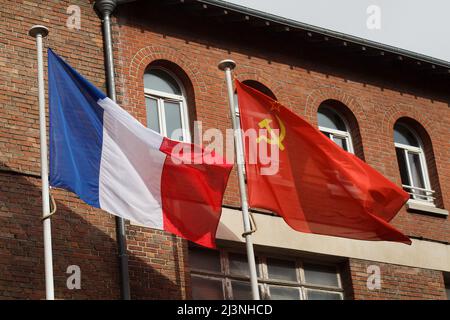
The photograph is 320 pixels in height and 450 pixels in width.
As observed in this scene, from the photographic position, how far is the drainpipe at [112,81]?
773 inches

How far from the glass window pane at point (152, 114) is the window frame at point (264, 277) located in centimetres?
251

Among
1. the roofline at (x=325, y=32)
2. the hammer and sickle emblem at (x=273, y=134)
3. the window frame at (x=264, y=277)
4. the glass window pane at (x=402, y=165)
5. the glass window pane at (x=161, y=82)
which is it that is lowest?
the window frame at (x=264, y=277)

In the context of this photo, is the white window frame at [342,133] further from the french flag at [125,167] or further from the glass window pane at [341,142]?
the french flag at [125,167]

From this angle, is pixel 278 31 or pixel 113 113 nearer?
pixel 113 113

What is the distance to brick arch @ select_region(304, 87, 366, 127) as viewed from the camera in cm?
2415

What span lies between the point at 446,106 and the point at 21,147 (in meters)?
10.2

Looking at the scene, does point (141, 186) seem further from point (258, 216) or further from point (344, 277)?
point (344, 277)

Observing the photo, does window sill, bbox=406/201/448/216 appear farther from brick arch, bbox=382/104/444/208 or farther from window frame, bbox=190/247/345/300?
window frame, bbox=190/247/345/300

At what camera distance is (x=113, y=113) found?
61.9 ft

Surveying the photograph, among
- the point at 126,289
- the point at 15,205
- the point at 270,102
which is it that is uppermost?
the point at 270,102

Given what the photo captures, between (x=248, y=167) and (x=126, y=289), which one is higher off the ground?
(x=248, y=167)

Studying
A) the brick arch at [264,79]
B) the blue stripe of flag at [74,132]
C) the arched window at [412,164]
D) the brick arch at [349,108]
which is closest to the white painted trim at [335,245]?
the arched window at [412,164]

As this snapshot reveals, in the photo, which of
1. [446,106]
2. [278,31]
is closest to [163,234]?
[278,31]

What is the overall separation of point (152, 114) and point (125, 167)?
3937 millimetres
